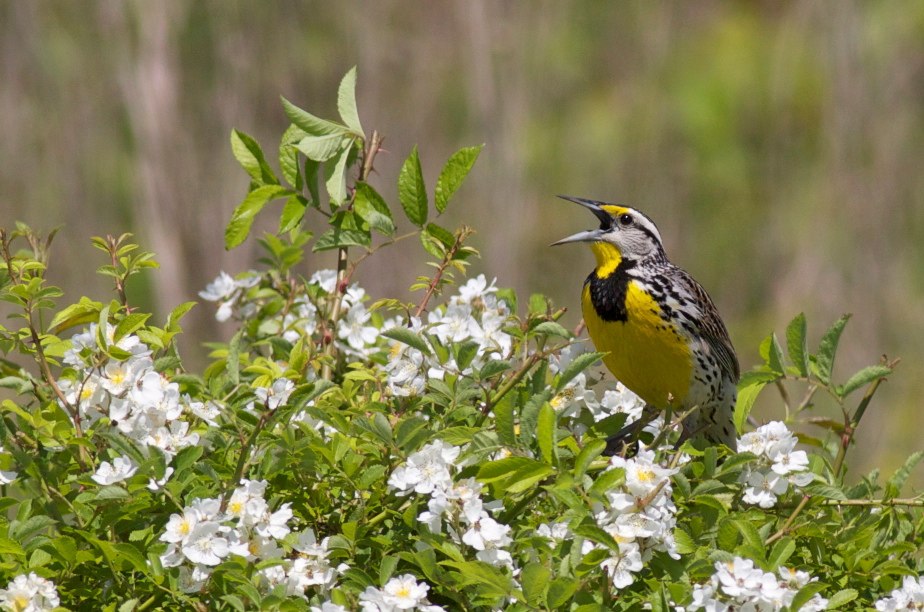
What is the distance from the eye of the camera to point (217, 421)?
1.74 meters

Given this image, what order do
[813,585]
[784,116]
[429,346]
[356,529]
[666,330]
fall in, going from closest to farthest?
[813,585] < [356,529] < [429,346] < [666,330] < [784,116]

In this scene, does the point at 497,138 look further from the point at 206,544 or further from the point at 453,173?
the point at 206,544

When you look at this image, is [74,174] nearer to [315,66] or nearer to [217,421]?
[315,66]

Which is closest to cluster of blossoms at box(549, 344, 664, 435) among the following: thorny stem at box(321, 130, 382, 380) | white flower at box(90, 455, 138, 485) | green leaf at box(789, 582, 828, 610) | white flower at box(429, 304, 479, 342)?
white flower at box(429, 304, 479, 342)

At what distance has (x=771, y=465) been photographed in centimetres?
153

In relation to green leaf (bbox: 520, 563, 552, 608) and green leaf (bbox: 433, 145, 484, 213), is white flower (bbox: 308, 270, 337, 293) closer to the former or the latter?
green leaf (bbox: 433, 145, 484, 213)

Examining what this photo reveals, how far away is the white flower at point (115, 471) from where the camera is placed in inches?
54.7

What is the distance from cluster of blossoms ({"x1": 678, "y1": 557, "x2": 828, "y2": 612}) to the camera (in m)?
1.32

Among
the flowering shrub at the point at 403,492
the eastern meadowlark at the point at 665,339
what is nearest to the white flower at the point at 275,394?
the flowering shrub at the point at 403,492

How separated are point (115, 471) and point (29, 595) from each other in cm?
15

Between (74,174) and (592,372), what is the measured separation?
13.8 feet

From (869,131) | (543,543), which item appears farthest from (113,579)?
(869,131)

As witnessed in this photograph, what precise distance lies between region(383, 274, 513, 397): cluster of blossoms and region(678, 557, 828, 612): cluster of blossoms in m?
0.43

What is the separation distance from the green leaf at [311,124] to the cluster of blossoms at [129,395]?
0.42m
